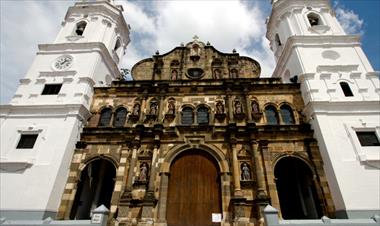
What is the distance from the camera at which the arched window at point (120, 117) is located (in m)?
15.5

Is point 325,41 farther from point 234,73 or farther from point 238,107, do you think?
point 238,107

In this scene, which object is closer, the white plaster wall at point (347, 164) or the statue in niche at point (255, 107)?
the white plaster wall at point (347, 164)

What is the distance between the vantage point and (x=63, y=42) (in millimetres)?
18078

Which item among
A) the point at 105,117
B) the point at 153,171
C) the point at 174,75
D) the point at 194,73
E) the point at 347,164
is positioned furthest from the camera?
the point at 194,73

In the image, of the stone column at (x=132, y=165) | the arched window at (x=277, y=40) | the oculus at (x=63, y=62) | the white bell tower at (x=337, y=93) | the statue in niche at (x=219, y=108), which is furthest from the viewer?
the arched window at (x=277, y=40)

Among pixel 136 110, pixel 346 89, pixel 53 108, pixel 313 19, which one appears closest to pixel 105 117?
pixel 136 110

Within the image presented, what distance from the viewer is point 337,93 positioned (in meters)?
14.5

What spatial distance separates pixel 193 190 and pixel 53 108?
32.6 ft

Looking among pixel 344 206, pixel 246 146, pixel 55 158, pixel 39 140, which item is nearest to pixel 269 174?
pixel 246 146

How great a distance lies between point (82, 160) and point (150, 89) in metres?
6.29

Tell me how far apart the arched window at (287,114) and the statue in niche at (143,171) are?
29.8 feet

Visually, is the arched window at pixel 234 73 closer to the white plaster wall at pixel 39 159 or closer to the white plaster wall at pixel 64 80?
the white plaster wall at pixel 64 80

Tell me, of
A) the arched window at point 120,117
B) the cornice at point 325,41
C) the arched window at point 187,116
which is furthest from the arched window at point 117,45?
the cornice at point 325,41

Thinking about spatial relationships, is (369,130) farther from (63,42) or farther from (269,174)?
(63,42)
